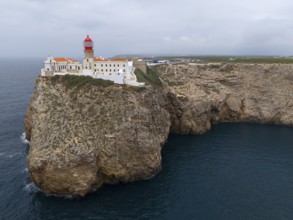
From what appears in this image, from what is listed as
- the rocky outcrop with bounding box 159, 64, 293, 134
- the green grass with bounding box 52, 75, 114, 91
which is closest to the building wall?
the green grass with bounding box 52, 75, 114, 91

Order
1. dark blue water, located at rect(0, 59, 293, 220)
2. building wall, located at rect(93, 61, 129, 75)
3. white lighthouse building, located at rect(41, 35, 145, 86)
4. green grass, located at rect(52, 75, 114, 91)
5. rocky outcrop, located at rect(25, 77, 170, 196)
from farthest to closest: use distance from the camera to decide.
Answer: building wall, located at rect(93, 61, 129, 75) < white lighthouse building, located at rect(41, 35, 145, 86) < green grass, located at rect(52, 75, 114, 91) < rocky outcrop, located at rect(25, 77, 170, 196) < dark blue water, located at rect(0, 59, 293, 220)

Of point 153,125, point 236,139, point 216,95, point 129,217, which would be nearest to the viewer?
point 129,217

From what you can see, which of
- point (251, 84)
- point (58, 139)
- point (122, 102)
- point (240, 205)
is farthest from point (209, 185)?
point (251, 84)

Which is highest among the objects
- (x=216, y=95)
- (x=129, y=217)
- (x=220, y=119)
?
(x=216, y=95)

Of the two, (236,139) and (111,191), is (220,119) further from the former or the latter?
(111,191)

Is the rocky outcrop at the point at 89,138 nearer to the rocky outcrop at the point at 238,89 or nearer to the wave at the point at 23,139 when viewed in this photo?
the wave at the point at 23,139

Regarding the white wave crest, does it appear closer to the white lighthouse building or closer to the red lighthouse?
the white lighthouse building

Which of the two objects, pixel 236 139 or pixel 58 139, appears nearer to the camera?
pixel 58 139
